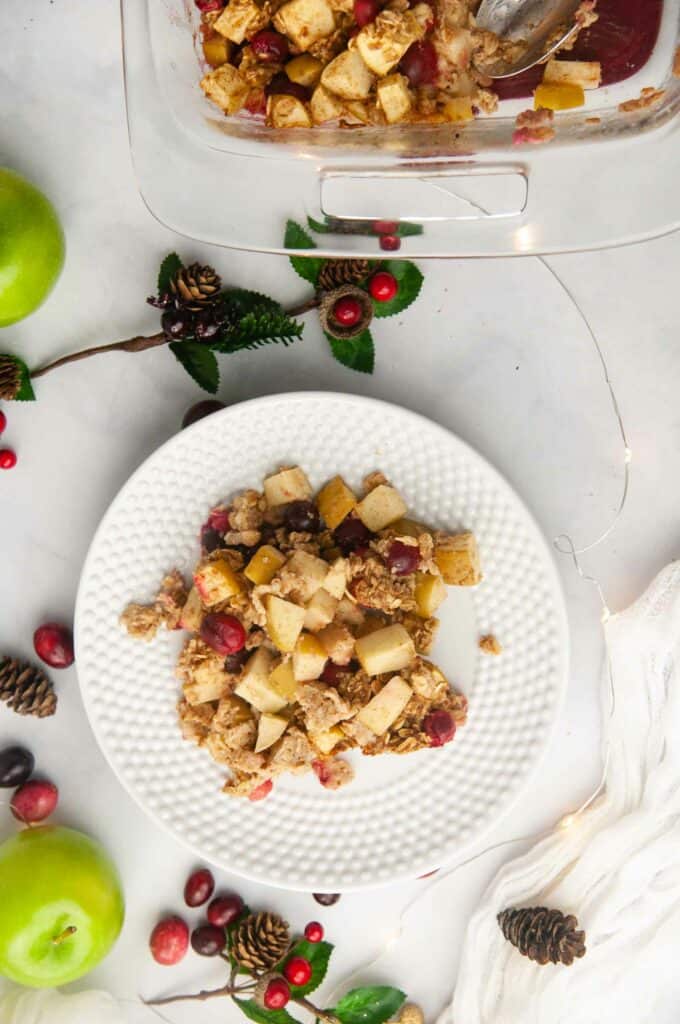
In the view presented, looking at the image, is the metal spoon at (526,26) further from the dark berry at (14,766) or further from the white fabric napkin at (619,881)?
the dark berry at (14,766)

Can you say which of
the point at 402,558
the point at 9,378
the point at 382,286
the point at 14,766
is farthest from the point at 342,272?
the point at 14,766

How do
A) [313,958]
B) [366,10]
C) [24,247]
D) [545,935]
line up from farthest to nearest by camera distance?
[313,958], [545,935], [24,247], [366,10]

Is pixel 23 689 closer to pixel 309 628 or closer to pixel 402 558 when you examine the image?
pixel 309 628

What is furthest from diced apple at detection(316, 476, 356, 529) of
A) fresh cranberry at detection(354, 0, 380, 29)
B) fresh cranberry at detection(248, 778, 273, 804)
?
fresh cranberry at detection(354, 0, 380, 29)

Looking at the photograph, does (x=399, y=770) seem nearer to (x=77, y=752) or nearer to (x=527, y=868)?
(x=527, y=868)

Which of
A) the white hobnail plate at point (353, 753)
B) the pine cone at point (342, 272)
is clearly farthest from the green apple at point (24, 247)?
the pine cone at point (342, 272)

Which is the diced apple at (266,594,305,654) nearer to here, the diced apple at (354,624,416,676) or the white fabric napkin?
the diced apple at (354,624,416,676)
